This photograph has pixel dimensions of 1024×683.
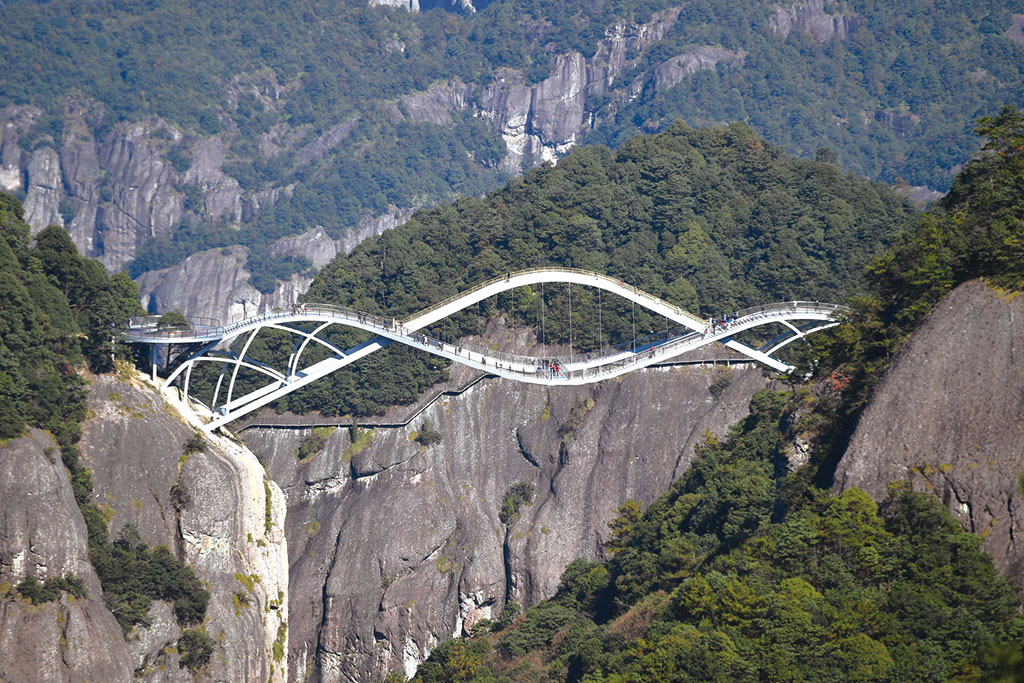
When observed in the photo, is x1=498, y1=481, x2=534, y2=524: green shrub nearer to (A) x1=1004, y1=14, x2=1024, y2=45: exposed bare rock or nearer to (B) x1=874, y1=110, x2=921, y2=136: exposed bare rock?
(B) x1=874, y1=110, x2=921, y2=136: exposed bare rock

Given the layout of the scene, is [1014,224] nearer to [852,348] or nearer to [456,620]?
[852,348]

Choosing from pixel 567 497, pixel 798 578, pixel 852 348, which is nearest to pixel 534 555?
pixel 567 497

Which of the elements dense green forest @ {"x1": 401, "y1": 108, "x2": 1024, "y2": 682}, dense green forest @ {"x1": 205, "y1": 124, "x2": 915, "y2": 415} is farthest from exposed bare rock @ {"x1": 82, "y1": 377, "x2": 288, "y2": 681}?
dense green forest @ {"x1": 205, "y1": 124, "x2": 915, "y2": 415}

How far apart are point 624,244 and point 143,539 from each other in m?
49.7

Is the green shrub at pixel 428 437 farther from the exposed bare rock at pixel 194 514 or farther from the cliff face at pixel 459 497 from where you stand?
the exposed bare rock at pixel 194 514

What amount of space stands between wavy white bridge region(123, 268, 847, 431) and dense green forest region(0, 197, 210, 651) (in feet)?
10.2

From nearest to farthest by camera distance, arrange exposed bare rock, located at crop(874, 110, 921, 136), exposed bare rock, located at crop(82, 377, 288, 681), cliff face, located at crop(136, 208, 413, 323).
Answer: exposed bare rock, located at crop(82, 377, 288, 681), cliff face, located at crop(136, 208, 413, 323), exposed bare rock, located at crop(874, 110, 921, 136)

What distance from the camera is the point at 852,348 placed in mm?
57719

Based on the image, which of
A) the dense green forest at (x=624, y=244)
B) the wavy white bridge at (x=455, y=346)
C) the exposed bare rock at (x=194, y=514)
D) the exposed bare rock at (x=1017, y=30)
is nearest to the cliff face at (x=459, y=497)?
the dense green forest at (x=624, y=244)

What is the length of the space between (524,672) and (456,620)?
26576 millimetres

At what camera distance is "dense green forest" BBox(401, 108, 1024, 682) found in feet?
145

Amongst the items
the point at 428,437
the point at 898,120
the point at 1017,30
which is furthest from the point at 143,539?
the point at 1017,30

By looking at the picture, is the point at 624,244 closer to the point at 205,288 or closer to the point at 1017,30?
the point at 205,288

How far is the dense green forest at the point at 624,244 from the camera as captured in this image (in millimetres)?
96062
